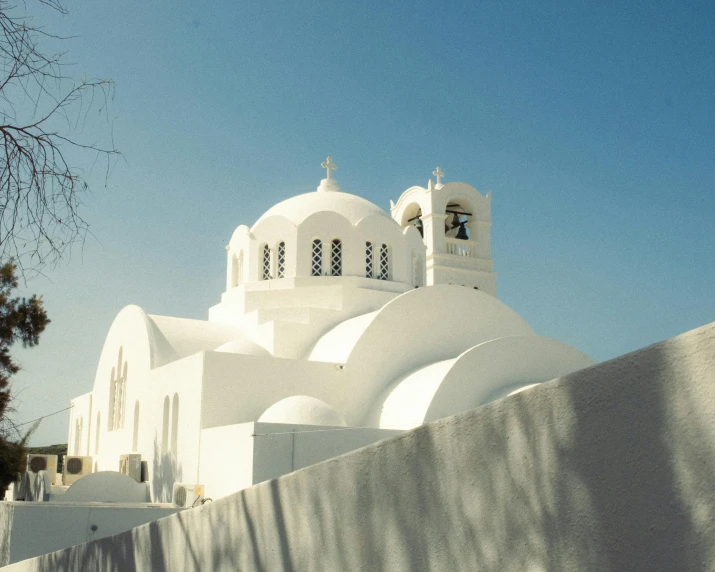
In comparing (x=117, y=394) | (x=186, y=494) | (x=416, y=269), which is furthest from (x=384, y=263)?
(x=186, y=494)

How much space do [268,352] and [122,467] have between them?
12.6ft

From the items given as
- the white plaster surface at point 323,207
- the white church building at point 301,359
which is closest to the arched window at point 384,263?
the white church building at point 301,359

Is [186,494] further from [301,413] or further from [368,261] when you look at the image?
[368,261]

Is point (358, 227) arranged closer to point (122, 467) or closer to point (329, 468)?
point (122, 467)

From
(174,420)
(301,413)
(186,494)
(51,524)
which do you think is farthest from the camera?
(174,420)

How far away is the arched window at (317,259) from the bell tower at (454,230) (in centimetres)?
768

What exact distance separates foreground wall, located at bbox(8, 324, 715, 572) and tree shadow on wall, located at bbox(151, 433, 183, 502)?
37.3 ft

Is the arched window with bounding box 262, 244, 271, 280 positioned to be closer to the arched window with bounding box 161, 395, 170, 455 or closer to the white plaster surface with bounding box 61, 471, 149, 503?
the arched window with bounding box 161, 395, 170, 455

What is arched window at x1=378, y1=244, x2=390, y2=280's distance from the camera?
741 inches

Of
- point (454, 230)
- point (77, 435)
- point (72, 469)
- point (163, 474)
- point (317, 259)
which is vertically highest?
point (454, 230)

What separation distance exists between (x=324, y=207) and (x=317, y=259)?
58.2 inches

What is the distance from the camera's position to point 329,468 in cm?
288

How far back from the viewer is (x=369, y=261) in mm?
18656

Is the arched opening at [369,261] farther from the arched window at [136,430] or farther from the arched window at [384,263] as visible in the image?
the arched window at [136,430]
